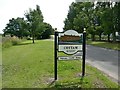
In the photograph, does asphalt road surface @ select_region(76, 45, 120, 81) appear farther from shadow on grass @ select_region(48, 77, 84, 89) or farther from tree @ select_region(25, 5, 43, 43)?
tree @ select_region(25, 5, 43, 43)

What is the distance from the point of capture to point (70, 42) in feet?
29.7

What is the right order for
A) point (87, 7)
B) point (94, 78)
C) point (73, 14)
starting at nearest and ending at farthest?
point (94, 78) < point (87, 7) < point (73, 14)

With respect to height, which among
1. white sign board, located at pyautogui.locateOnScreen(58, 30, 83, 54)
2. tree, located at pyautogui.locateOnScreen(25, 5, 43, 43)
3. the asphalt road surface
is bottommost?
the asphalt road surface

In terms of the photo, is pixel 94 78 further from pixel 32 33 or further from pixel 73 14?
pixel 73 14

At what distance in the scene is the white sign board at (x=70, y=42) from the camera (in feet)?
29.4

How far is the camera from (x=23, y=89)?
739cm

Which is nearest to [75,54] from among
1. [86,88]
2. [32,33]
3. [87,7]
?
[86,88]

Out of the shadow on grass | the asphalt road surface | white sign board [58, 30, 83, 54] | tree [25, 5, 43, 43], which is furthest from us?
tree [25, 5, 43, 43]

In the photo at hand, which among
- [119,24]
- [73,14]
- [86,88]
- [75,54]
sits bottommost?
[86,88]

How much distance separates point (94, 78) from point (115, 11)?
99.6 feet

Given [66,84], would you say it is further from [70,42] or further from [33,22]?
[33,22]

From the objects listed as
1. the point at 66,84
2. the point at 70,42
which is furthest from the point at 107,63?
the point at 66,84

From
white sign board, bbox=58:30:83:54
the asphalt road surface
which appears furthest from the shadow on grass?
the asphalt road surface

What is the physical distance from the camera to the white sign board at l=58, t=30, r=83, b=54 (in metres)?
8.95
